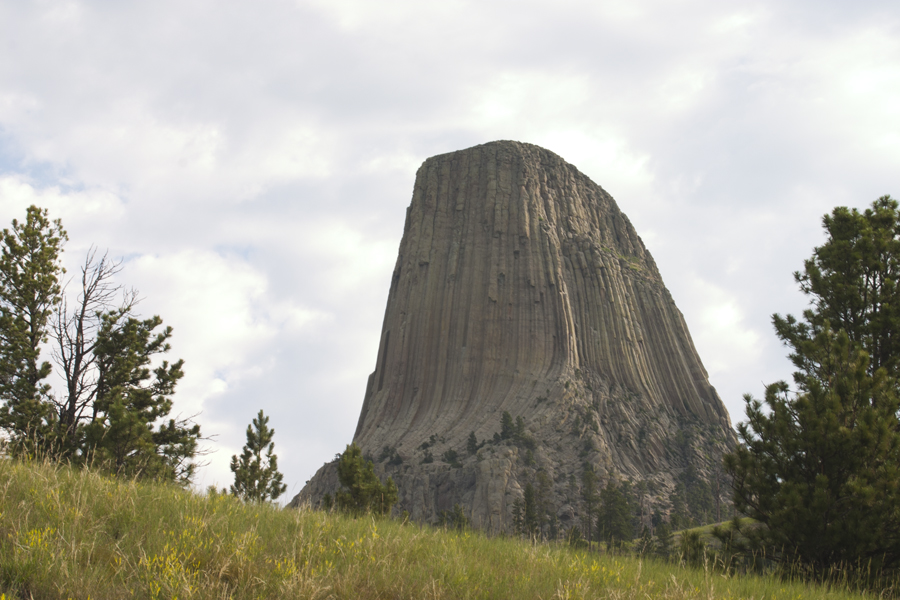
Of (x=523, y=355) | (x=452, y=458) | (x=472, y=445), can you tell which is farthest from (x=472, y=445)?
(x=523, y=355)

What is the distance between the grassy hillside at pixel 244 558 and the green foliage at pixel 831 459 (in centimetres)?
325

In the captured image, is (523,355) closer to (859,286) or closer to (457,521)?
(457,521)

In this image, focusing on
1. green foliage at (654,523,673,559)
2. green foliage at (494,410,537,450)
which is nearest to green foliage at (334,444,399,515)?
green foliage at (654,523,673,559)

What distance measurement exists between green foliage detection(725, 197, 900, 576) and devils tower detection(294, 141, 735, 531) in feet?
192

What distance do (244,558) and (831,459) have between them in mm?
11244

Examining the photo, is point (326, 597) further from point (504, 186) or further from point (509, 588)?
point (504, 186)

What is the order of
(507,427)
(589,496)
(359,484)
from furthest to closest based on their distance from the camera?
(507,427) < (589,496) < (359,484)

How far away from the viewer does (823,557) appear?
12453mm

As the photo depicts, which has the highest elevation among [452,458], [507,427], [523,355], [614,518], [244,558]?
[523,355]

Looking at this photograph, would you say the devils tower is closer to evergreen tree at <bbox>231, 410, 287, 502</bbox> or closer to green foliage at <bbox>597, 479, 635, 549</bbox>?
green foliage at <bbox>597, 479, 635, 549</bbox>

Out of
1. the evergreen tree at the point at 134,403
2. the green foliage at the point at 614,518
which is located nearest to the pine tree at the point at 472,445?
the green foliage at the point at 614,518

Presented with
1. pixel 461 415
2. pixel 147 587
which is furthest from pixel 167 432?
pixel 461 415

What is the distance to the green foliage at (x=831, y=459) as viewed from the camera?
12195mm

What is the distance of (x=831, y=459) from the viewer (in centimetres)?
1300
